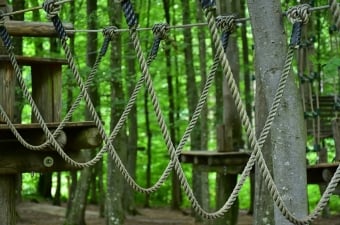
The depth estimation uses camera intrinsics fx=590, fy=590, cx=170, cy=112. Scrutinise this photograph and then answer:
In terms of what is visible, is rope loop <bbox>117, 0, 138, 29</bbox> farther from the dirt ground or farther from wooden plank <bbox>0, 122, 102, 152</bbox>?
the dirt ground

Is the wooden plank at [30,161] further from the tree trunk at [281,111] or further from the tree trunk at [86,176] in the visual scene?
the tree trunk at [86,176]

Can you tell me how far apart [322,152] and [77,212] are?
5.70m

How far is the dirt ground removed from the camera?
41.3ft

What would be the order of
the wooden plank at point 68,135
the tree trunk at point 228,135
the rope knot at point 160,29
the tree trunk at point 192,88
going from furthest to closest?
the tree trunk at point 192,88, the tree trunk at point 228,135, the wooden plank at point 68,135, the rope knot at point 160,29

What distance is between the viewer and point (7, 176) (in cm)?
548

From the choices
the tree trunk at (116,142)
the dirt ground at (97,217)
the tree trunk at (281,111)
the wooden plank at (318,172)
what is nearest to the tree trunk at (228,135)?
the wooden plank at (318,172)

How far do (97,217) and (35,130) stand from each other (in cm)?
900

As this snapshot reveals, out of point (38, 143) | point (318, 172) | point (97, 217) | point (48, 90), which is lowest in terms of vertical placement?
point (97, 217)

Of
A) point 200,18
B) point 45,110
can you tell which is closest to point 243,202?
point 200,18

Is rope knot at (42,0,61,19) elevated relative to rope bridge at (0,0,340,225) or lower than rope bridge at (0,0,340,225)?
elevated

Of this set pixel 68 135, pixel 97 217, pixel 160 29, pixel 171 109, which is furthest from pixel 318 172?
pixel 171 109

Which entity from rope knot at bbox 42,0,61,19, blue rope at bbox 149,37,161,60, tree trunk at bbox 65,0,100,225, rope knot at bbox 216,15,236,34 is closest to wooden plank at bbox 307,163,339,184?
blue rope at bbox 149,37,161,60

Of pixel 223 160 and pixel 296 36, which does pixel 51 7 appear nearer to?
pixel 296 36

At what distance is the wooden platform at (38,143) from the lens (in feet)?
17.1
